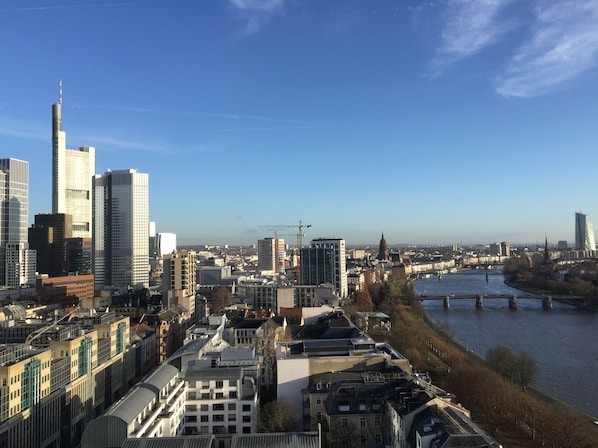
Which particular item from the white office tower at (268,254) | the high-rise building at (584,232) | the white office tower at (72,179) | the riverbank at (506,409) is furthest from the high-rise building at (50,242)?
the high-rise building at (584,232)

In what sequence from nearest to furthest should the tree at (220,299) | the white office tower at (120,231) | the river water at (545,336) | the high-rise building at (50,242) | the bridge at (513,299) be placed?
1. the river water at (545,336)
2. the tree at (220,299)
3. the bridge at (513,299)
4. the white office tower at (120,231)
5. the high-rise building at (50,242)

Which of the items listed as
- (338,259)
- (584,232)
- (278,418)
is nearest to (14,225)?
(338,259)

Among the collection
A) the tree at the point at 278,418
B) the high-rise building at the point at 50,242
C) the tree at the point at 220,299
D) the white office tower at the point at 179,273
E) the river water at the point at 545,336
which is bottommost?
the river water at the point at 545,336

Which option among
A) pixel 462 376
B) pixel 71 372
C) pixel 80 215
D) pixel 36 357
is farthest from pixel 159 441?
pixel 80 215

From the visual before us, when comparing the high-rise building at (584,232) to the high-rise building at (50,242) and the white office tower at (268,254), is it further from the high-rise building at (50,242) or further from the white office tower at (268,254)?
the high-rise building at (50,242)

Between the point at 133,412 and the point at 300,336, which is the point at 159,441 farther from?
the point at 300,336

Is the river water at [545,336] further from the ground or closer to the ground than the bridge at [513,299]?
closer to the ground

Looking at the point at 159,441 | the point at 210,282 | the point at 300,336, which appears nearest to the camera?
the point at 159,441
